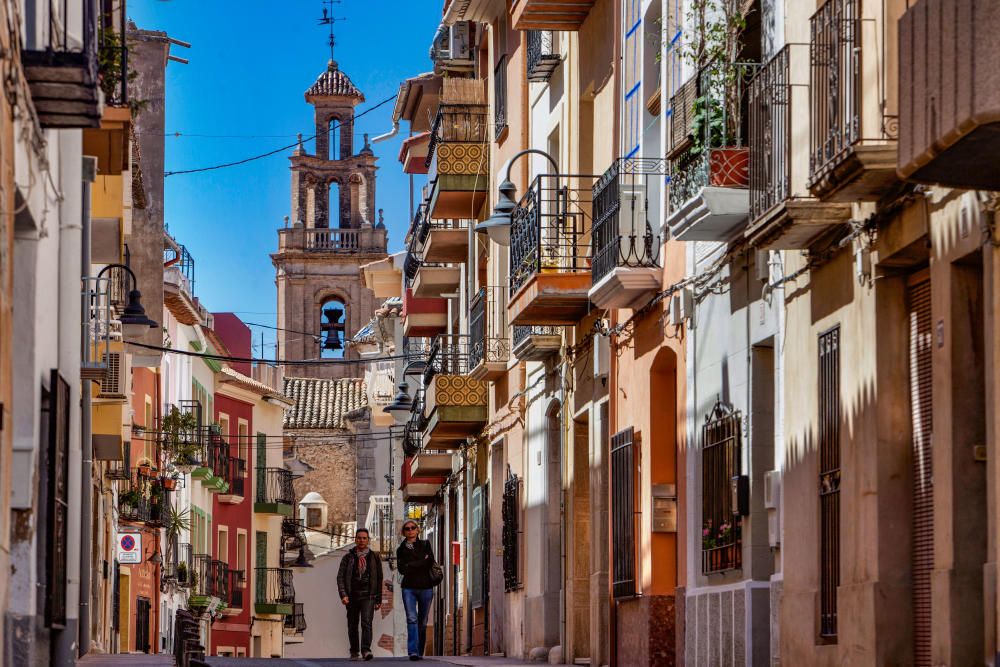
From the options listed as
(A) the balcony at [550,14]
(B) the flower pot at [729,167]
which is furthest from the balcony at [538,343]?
(B) the flower pot at [729,167]

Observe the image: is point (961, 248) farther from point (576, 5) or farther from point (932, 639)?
point (576, 5)

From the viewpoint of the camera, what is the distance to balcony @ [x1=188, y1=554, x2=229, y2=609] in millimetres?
53031

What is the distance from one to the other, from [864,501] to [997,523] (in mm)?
2329

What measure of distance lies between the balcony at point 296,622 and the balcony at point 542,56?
1651 inches

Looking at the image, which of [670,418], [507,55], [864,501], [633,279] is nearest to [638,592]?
[670,418]

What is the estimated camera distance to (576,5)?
76.4ft

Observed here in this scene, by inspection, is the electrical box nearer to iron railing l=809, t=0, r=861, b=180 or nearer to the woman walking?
the woman walking

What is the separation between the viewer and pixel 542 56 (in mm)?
25531

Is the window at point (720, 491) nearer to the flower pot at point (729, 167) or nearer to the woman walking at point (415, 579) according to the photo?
the flower pot at point (729, 167)

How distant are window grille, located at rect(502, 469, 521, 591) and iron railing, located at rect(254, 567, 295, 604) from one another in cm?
3585

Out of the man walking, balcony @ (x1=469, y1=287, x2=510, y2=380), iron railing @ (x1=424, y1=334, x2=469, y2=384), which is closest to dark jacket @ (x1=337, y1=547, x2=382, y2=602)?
the man walking

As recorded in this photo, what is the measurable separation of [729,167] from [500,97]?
14.6 meters

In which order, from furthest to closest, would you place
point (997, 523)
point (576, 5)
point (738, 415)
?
point (576, 5) < point (738, 415) < point (997, 523)

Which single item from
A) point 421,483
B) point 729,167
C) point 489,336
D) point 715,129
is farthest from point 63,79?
point 421,483
